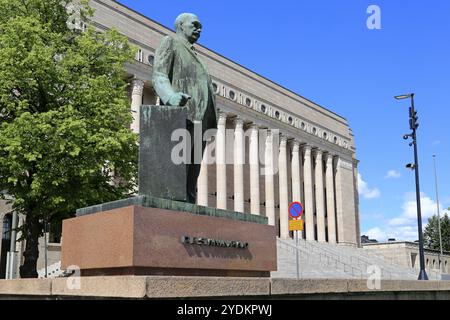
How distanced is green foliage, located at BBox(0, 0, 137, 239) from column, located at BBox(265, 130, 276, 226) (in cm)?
3431

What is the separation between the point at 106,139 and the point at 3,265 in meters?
17.6

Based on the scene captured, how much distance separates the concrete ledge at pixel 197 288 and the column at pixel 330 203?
57031 millimetres

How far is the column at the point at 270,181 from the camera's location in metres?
54.7

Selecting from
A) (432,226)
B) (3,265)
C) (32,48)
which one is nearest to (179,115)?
(32,48)

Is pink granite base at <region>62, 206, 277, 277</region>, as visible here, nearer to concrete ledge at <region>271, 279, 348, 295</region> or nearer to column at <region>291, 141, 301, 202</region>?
concrete ledge at <region>271, 279, 348, 295</region>

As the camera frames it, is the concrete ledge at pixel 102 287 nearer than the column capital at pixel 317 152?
Yes

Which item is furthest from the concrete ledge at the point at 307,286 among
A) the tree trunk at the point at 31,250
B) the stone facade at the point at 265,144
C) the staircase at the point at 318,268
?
the stone facade at the point at 265,144

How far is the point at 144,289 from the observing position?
552 cm

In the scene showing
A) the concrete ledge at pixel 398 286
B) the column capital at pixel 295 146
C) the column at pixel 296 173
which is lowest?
the concrete ledge at pixel 398 286

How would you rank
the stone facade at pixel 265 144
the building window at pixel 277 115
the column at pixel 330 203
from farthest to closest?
the column at pixel 330 203
the building window at pixel 277 115
the stone facade at pixel 265 144

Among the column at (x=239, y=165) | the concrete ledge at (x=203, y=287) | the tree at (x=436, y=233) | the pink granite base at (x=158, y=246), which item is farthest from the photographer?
the tree at (x=436, y=233)

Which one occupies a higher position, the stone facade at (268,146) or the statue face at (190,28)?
the stone facade at (268,146)

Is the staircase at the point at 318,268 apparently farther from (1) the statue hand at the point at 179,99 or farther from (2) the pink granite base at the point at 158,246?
(1) the statue hand at the point at 179,99
